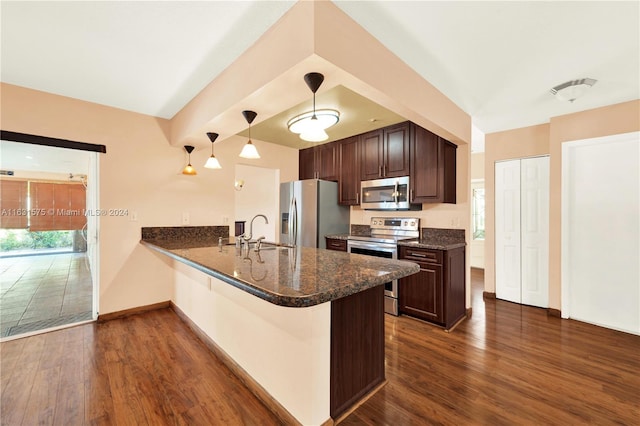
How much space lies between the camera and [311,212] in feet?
13.1

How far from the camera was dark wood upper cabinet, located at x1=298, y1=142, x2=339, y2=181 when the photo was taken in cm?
430

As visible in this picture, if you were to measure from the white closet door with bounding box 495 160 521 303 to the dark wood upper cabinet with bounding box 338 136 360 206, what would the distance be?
6.62 feet

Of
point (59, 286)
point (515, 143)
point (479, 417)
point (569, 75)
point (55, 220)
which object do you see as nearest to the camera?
point (479, 417)

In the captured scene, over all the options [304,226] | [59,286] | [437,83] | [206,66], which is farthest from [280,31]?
[59,286]

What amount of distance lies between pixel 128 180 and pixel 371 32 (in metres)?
2.98

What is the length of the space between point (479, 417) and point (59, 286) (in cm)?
557

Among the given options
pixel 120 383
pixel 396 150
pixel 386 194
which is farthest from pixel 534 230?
pixel 120 383

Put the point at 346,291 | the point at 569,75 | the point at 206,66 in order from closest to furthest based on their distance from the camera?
1. the point at 346,291
2. the point at 206,66
3. the point at 569,75

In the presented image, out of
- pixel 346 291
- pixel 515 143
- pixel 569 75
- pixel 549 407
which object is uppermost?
pixel 569 75

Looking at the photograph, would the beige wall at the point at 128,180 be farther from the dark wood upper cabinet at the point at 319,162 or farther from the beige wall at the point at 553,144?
the beige wall at the point at 553,144

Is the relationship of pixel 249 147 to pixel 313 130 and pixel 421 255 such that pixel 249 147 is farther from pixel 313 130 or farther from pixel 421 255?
pixel 421 255

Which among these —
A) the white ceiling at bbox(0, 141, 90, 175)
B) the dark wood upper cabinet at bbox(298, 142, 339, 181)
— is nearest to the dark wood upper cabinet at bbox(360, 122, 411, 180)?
the dark wood upper cabinet at bbox(298, 142, 339, 181)

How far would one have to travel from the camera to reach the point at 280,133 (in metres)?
3.84

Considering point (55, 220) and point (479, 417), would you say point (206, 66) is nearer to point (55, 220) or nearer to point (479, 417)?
point (479, 417)
